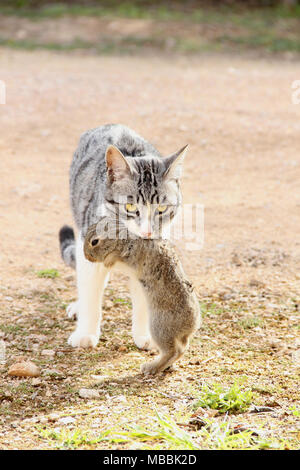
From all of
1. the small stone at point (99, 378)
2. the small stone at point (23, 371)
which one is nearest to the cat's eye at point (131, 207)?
the small stone at point (99, 378)

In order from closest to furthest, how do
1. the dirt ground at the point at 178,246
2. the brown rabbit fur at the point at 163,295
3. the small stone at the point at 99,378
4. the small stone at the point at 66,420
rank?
the small stone at the point at 66,420, the dirt ground at the point at 178,246, the brown rabbit fur at the point at 163,295, the small stone at the point at 99,378

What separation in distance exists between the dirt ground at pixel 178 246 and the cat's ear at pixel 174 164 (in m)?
1.28

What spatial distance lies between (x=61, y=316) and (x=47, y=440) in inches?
81.4

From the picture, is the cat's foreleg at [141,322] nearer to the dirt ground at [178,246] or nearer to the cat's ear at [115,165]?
the dirt ground at [178,246]

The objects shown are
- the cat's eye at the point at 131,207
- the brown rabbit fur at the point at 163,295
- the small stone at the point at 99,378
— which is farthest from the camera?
the cat's eye at the point at 131,207

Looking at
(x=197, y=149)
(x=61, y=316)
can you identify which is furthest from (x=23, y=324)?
(x=197, y=149)

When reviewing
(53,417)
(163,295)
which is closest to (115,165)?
(163,295)

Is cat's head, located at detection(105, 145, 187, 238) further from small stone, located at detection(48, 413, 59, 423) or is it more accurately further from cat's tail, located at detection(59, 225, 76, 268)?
small stone, located at detection(48, 413, 59, 423)

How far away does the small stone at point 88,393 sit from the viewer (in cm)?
452

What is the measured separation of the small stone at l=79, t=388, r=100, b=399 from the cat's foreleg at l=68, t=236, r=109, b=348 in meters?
0.74

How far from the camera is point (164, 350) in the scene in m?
4.72

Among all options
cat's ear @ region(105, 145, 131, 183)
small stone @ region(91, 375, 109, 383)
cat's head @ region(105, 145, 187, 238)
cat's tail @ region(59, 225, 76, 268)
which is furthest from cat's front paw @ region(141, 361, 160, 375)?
cat's tail @ region(59, 225, 76, 268)

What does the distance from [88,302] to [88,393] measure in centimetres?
90

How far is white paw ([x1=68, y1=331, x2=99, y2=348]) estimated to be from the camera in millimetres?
5277
